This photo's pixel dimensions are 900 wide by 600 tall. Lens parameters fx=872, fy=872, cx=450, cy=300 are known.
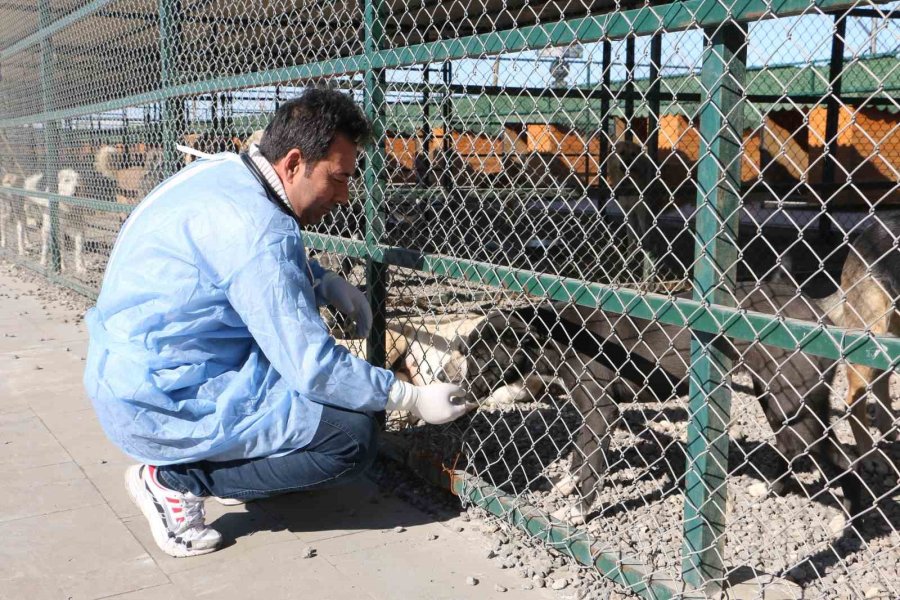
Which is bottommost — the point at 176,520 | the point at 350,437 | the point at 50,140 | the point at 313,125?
the point at 50,140

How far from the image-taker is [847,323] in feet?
11.7

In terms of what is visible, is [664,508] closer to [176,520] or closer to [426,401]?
[426,401]

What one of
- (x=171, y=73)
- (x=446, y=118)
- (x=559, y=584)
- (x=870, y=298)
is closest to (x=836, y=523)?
(x=870, y=298)

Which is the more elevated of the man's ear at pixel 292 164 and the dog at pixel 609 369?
the man's ear at pixel 292 164

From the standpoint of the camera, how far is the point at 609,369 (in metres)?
3.68

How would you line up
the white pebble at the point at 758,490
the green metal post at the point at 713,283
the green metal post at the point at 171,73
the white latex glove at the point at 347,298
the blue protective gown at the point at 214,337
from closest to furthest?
the green metal post at the point at 713,283 < the blue protective gown at the point at 214,337 < the white latex glove at the point at 347,298 < the white pebble at the point at 758,490 < the green metal post at the point at 171,73

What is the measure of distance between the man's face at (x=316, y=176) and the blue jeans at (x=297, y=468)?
2.19 feet

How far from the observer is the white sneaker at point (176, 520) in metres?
2.87

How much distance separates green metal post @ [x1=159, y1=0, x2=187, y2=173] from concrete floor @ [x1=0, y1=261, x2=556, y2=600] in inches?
89.2

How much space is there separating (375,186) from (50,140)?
667 centimetres

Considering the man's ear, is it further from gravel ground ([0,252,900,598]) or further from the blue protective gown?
gravel ground ([0,252,900,598])

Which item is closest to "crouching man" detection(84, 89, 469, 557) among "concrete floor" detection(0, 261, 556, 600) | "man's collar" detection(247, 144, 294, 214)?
"man's collar" detection(247, 144, 294, 214)

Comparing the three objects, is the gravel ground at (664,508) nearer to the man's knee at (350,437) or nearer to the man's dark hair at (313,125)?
the man's knee at (350,437)

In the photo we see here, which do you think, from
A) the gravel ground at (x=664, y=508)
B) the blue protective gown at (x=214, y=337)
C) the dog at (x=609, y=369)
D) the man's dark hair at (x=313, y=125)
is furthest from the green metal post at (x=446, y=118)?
the gravel ground at (x=664, y=508)
